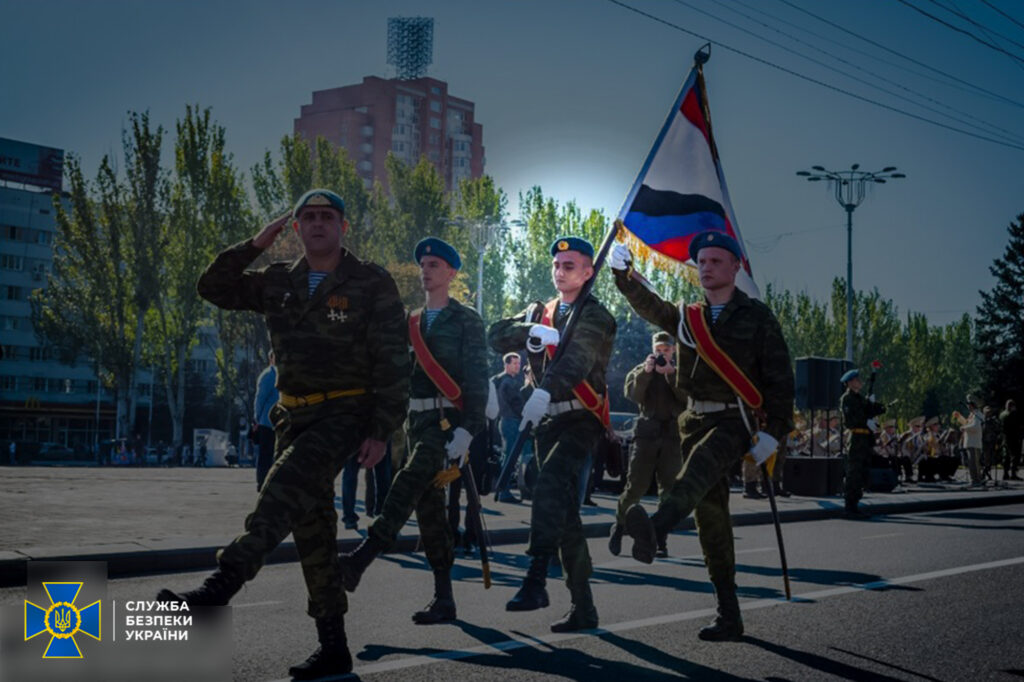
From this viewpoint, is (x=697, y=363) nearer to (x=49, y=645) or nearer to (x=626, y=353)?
(x=49, y=645)

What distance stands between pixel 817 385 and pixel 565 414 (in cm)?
1545

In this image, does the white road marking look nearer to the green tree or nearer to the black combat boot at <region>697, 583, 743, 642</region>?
the black combat boot at <region>697, 583, 743, 642</region>

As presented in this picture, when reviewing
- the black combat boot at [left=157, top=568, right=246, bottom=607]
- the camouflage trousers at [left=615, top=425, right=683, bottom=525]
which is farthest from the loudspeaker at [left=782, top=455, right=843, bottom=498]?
the black combat boot at [left=157, top=568, right=246, bottom=607]

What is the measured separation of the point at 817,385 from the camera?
20969 millimetres

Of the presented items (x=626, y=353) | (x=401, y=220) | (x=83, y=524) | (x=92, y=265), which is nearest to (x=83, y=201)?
(x=92, y=265)

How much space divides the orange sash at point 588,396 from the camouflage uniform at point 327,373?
1.49 meters

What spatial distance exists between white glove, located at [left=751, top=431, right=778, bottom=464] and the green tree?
63.0 meters

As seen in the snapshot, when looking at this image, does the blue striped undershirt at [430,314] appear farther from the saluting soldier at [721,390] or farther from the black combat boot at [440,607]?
the black combat boot at [440,607]

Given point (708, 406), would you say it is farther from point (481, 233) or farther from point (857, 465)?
point (481, 233)

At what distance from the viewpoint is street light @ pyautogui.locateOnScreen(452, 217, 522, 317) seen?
48.4 m

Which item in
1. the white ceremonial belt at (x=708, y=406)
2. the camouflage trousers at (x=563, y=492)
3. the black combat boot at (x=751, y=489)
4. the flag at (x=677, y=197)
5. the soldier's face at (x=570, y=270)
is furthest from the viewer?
the black combat boot at (x=751, y=489)

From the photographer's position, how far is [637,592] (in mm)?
7934

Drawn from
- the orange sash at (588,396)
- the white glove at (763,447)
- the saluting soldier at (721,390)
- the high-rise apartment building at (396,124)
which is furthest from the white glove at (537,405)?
the high-rise apartment building at (396,124)

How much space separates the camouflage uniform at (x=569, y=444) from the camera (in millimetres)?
6172
